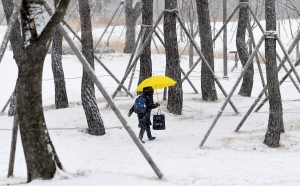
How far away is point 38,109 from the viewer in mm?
7074

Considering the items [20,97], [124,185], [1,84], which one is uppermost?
[20,97]

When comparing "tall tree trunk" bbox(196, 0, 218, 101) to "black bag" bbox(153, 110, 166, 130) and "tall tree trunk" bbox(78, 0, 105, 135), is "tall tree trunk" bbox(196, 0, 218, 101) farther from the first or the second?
"tall tree trunk" bbox(78, 0, 105, 135)

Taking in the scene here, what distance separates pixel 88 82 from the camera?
1266 cm

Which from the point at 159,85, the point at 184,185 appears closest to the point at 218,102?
the point at 159,85

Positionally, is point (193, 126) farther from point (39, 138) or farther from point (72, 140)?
point (39, 138)

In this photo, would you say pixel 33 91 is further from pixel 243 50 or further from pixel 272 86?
pixel 243 50

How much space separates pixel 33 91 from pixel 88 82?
564cm

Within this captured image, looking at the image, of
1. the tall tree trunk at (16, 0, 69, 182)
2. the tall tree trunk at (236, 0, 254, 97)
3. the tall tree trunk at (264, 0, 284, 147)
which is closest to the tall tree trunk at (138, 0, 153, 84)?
the tall tree trunk at (236, 0, 254, 97)

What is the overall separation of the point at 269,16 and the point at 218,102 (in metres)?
6.13

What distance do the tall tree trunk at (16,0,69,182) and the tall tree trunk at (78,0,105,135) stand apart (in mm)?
5306

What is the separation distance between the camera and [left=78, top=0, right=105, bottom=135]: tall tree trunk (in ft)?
40.8

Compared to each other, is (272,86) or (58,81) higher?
(272,86)

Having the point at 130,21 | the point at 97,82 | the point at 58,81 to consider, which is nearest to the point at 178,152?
the point at 97,82

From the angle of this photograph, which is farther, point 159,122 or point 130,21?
point 130,21
